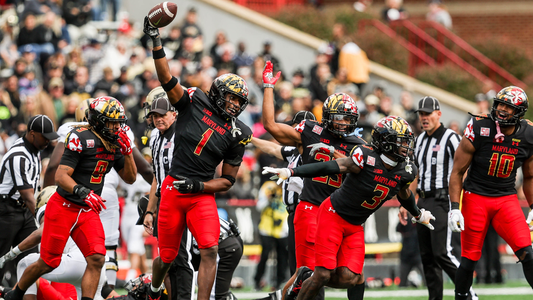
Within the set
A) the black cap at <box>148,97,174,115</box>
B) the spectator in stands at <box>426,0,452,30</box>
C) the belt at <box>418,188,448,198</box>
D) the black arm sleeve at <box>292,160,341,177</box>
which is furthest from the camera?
the spectator in stands at <box>426,0,452,30</box>

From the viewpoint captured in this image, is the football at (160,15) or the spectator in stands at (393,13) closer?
the football at (160,15)

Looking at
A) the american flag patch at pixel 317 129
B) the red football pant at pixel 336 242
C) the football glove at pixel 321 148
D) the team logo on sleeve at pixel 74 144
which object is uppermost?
the american flag patch at pixel 317 129

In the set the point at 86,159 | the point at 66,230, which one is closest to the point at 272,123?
the point at 86,159

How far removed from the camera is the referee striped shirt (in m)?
9.24

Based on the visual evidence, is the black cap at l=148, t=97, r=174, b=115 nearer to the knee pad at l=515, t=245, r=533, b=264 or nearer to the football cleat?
the football cleat

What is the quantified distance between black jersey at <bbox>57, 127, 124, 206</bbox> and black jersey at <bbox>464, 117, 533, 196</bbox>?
13.1 ft

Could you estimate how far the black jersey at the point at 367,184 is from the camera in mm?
7086

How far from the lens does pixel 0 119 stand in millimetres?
13445

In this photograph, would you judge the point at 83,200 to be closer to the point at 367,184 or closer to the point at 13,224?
the point at 13,224

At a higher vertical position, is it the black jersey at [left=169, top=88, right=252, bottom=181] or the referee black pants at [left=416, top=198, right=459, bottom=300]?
the black jersey at [left=169, top=88, right=252, bottom=181]

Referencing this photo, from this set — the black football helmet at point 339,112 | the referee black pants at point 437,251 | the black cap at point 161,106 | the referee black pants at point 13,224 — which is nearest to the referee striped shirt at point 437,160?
the referee black pants at point 437,251

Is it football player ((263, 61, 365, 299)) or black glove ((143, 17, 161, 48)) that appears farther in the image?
football player ((263, 61, 365, 299))

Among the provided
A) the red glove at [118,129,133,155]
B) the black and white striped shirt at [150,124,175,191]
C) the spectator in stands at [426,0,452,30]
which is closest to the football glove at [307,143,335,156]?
the black and white striped shirt at [150,124,175,191]

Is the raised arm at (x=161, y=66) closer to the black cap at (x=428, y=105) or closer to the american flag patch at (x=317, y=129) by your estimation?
the american flag patch at (x=317, y=129)
